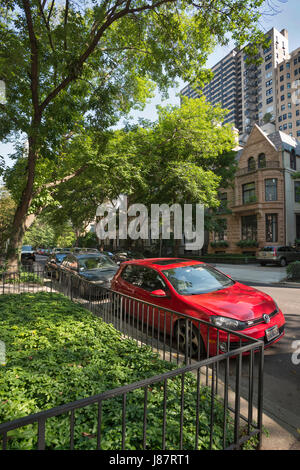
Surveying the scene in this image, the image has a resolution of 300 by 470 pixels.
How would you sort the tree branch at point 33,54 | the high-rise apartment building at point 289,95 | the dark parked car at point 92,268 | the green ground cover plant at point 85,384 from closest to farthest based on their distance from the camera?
the green ground cover plant at point 85,384, the tree branch at point 33,54, the dark parked car at point 92,268, the high-rise apartment building at point 289,95

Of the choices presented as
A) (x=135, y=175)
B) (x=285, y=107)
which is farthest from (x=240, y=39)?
(x=285, y=107)

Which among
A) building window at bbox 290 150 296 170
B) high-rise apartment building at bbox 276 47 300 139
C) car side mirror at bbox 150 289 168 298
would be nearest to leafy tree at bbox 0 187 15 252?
car side mirror at bbox 150 289 168 298

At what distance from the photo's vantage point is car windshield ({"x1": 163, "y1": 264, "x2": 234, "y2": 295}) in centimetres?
496

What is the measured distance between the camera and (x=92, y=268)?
32.0 ft

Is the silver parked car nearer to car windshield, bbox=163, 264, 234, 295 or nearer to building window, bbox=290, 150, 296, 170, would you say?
building window, bbox=290, 150, 296, 170

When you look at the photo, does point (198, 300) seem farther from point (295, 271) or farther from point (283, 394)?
point (295, 271)

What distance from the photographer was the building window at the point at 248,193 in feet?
97.2

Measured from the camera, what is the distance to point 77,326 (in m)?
4.72

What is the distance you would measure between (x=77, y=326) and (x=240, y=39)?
8850 millimetres

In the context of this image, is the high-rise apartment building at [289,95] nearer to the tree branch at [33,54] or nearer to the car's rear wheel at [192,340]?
the tree branch at [33,54]

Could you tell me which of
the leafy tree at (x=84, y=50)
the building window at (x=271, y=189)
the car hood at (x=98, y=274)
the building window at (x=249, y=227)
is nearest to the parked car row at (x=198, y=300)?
the car hood at (x=98, y=274)

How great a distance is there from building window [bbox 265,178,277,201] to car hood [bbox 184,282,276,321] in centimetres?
2734

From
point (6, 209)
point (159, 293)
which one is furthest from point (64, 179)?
point (6, 209)
